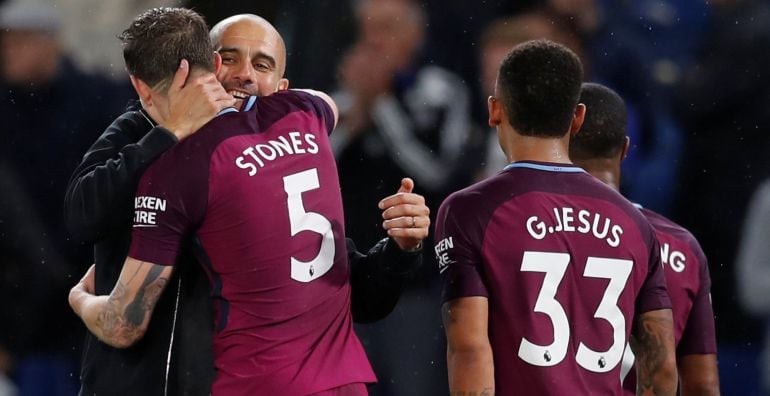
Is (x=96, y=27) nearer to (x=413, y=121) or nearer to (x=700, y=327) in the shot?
(x=413, y=121)

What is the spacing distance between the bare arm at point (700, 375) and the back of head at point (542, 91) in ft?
2.81

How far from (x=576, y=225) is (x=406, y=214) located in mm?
388

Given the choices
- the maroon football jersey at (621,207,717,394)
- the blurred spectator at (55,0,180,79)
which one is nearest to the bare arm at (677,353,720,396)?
the maroon football jersey at (621,207,717,394)

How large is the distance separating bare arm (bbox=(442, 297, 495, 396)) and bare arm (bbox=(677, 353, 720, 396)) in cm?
84

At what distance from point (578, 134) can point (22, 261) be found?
297 centimetres

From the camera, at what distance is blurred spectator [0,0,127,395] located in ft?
16.7

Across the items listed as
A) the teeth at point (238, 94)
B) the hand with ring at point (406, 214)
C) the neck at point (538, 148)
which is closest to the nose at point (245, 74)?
the teeth at point (238, 94)

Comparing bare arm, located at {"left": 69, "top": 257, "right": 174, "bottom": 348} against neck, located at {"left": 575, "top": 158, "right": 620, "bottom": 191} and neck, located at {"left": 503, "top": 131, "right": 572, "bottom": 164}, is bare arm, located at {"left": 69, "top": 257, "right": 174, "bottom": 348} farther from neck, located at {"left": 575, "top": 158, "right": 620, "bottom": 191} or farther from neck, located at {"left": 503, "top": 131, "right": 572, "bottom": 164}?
neck, located at {"left": 575, "top": 158, "right": 620, "bottom": 191}

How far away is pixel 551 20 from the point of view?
5492 mm

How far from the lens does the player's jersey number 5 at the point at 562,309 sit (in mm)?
2562

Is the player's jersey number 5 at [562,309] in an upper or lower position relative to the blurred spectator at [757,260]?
upper

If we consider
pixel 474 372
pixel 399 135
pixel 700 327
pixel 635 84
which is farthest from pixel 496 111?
pixel 635 84

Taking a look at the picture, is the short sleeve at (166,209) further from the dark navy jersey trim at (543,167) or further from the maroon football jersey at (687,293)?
the maroon football jersey at (687,293)

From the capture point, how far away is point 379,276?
9.34ft
